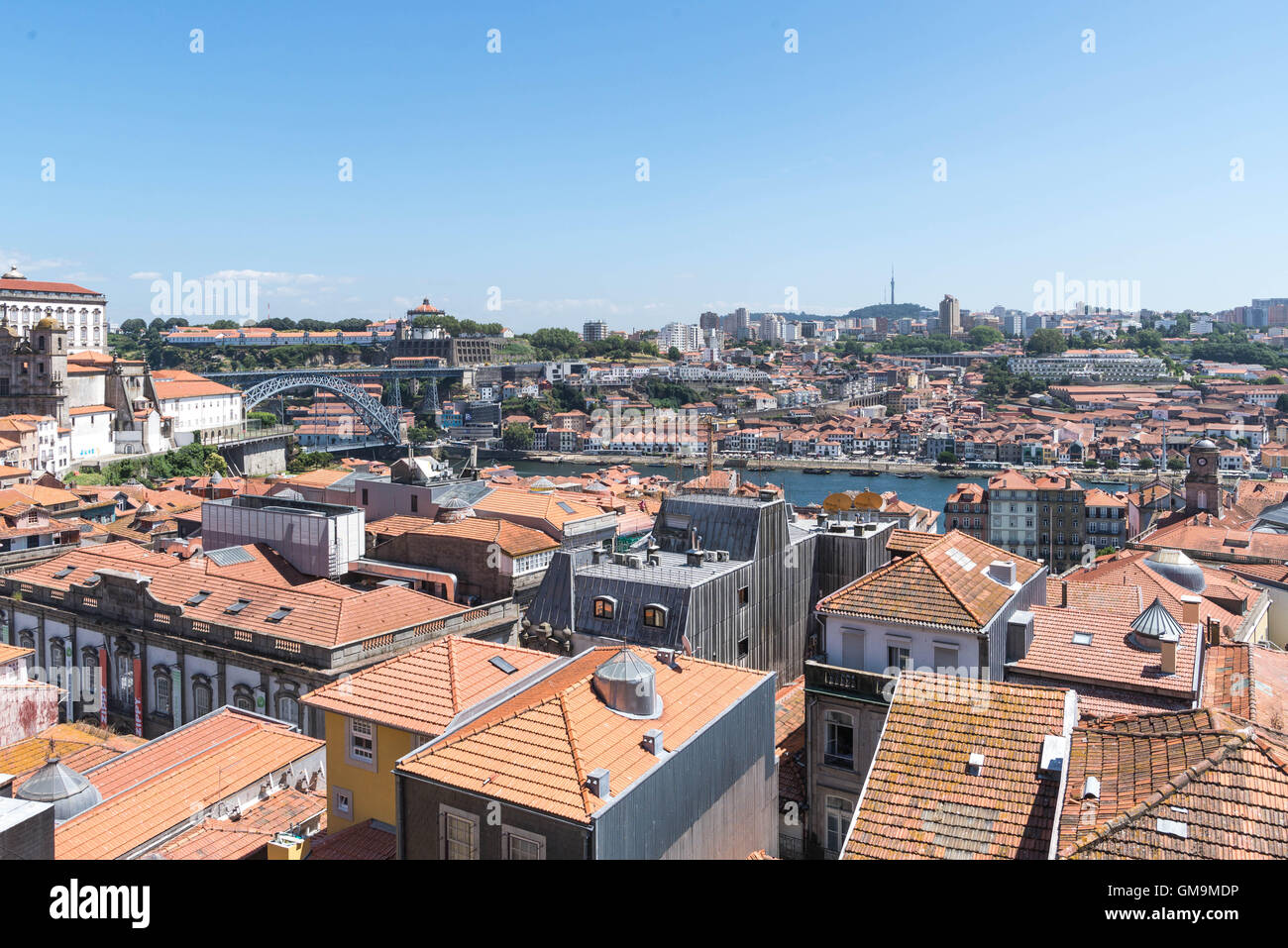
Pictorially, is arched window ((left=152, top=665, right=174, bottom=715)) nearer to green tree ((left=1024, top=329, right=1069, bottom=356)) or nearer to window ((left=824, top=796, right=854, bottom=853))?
window ((left=824, top=796, right=854, bottom=853))

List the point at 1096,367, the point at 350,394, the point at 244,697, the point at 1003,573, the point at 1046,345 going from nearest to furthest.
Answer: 1. the point at 1003,573
2. the point at 244,697
3. the point at 350,394
4. the point at 1096,367
5. the point at 1046,345

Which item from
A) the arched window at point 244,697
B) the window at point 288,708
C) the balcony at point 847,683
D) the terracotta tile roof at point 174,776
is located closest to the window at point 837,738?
the balcony at point 847,683

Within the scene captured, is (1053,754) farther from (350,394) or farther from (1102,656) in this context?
(350,394)

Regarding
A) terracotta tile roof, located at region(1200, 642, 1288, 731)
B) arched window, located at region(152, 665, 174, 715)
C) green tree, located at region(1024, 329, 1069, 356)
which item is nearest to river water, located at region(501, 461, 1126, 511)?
terracotta tile roof, located at region(1200, 642, 1288, 731)

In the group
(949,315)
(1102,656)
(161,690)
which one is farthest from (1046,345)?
(161,690)

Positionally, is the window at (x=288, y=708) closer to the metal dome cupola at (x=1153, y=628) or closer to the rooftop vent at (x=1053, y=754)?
the rooftop vent at (x=1053, y=754)
